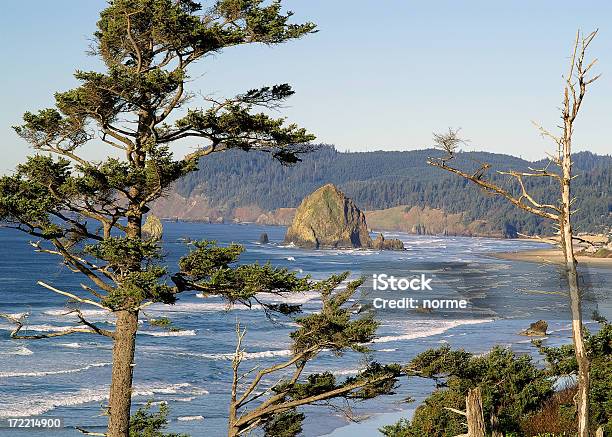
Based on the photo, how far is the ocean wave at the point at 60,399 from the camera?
2888cm

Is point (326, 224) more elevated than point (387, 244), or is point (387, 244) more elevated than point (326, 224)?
point (326, 224)

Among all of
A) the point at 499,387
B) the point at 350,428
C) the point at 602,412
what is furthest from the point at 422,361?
the point at 350,428

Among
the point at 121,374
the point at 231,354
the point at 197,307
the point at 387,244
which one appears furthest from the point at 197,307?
the point at 387,244

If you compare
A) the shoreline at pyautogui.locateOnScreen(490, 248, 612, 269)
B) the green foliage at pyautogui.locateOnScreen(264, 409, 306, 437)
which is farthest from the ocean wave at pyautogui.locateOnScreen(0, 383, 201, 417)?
the shoreline at pyautogui.locateOnScreen(490, 248, 612, 269)

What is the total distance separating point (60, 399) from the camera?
30656 millimetres

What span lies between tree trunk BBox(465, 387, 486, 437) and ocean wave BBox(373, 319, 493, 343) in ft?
117

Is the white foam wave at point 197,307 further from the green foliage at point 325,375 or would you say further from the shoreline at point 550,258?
the shoreline at point 550,258

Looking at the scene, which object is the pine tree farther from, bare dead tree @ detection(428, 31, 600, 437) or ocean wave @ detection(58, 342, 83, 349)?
ocean wave @ detection(58, 342, 83, 349)

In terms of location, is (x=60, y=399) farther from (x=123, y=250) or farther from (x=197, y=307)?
(x=197, y=307)

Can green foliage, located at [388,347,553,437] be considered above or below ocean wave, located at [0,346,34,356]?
above

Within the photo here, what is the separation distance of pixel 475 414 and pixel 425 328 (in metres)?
42.4

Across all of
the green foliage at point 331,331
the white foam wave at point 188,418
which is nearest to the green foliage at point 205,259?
the green foliage at point 331,331

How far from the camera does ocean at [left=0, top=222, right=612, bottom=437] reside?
2905cm

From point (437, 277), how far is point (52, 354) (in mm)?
55112
